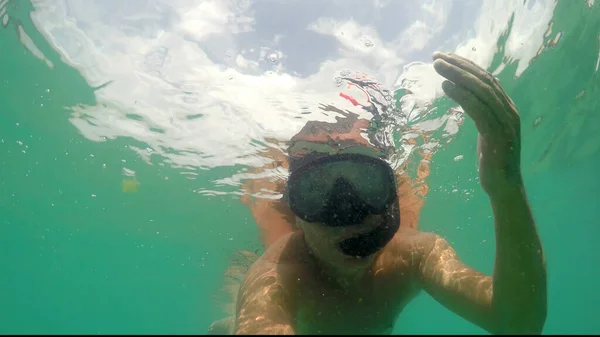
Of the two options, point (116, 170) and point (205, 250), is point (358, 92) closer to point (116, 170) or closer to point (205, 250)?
point (116, 170)

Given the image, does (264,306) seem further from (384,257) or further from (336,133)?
(336,133)

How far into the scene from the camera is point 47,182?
52.4ft

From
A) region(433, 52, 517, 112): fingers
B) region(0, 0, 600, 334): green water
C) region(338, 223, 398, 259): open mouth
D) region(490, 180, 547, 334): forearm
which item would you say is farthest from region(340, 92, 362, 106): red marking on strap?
region(490, 180, 547, 334): forearm

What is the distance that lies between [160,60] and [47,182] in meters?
12.7

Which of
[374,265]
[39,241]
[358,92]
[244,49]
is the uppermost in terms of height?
[358,92]

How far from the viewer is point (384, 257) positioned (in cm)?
491

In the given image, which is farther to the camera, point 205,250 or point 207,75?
point 205,250

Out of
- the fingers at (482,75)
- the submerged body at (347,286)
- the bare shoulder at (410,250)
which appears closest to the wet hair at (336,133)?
the submerged body at (347,286)

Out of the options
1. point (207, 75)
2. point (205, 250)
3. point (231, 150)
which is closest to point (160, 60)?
point (207, 75)

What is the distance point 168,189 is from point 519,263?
13.0m

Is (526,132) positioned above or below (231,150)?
above

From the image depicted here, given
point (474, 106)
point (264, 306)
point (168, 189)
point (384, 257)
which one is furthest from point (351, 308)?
point (168, 189)

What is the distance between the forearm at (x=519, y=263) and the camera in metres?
2.59

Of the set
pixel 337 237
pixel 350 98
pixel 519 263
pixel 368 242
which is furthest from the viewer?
pixel 350 98
